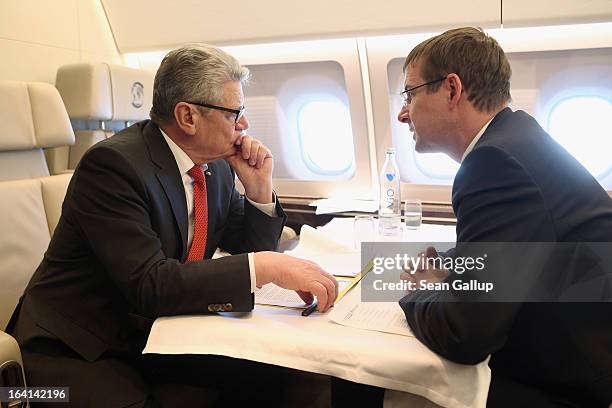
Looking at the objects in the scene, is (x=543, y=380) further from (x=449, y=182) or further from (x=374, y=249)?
(x=449, y=182)

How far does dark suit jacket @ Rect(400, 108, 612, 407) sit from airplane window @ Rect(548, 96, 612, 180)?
Answer: 216cm

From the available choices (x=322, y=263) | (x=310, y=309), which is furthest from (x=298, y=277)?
(x=322, y=263)

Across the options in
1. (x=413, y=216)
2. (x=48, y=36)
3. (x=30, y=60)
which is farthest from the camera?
(x=48, y=36)

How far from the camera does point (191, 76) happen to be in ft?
5.38

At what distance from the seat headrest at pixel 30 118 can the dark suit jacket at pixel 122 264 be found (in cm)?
84

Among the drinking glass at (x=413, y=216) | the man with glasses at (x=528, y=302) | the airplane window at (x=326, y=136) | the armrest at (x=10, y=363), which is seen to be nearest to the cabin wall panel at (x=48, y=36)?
the airplane window at (x=326, y=136)

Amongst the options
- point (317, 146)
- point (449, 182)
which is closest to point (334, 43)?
point (317, 146)

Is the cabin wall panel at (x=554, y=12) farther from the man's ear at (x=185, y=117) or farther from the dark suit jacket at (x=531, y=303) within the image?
the man's ear at (x=185, y=117)

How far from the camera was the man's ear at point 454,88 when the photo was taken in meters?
1.49

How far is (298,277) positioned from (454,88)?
2.38 ft

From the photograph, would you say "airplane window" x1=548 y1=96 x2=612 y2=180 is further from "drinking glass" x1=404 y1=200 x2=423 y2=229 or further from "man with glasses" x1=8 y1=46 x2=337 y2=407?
"man with glasses" x1=8 y1=46 x2=337 y2=407

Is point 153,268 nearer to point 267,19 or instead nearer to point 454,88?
point 454,88

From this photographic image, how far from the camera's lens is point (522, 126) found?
1.37 meters

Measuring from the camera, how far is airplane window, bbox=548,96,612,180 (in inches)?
126
